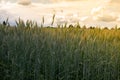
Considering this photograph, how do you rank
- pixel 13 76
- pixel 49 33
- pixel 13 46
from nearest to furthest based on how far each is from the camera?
pixel 13 76
pixel 13 46
pixel 49 33

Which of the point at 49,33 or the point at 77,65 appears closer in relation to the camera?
the point at 77,65

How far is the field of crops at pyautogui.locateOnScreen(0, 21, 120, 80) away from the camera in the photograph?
17.9 ft

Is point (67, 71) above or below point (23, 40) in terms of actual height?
below

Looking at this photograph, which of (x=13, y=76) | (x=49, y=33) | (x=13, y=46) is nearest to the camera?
(x=13, y=76)

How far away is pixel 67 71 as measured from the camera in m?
5.46

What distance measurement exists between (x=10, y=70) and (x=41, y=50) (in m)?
0.58

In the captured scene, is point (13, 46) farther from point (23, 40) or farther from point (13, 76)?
point (13, 76)

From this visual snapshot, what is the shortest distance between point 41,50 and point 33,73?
0.39 m

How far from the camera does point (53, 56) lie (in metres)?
5.53

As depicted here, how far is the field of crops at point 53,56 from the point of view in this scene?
17.9 feet

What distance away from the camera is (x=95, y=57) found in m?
5.92

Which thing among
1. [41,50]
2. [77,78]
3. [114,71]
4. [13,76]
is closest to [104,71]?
[114,71]

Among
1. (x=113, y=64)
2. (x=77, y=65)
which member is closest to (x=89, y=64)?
(x=77, y=65)

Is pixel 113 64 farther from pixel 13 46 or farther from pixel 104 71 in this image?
pixel 13 46
